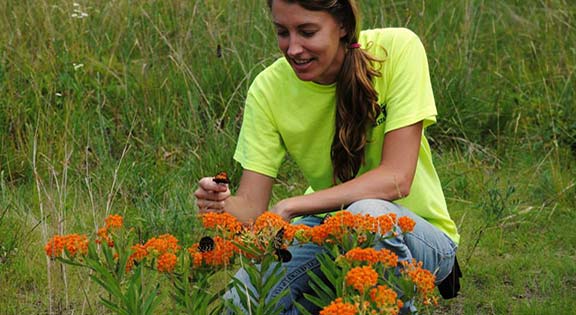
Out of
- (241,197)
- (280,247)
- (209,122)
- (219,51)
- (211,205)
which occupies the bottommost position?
(209,122)

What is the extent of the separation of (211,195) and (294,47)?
52cm

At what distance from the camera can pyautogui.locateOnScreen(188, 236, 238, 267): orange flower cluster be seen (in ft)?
8.61

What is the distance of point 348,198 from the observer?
310 centimetres

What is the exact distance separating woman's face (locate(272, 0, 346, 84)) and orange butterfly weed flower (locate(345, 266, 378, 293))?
1025 millimetres

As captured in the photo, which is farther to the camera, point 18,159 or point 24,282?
point 18,159

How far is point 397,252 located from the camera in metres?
3.05

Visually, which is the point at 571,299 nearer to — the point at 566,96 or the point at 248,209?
the point at 248,209

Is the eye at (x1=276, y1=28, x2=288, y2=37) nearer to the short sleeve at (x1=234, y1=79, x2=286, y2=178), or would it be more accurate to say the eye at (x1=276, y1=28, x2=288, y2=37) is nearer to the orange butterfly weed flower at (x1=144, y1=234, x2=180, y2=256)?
the short sleeve at (x1=234, y1=79, x2=286, y2=178)

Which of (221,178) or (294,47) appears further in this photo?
A: (294,47)

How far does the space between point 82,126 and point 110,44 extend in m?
0.83

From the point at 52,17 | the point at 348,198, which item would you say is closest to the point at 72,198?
the point at 52,17

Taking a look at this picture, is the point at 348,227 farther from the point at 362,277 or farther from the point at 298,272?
the point at 298,272

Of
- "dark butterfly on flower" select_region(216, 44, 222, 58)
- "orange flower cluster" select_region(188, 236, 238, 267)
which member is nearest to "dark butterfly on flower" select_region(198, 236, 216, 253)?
"orange flower cluster" select_region(188, 236, 238, 267)

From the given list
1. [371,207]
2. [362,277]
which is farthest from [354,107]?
[362,277]
